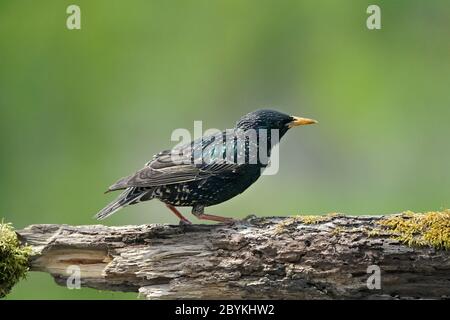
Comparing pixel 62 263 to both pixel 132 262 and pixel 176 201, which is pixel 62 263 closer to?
pixel 132 262

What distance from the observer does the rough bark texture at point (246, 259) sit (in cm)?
587

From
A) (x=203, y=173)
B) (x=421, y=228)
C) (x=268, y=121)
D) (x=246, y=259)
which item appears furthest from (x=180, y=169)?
(x=421, y=228)

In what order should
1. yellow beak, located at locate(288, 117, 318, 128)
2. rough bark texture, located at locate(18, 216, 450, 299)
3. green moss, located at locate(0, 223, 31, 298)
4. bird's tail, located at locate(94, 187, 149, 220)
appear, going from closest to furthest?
rough bark texture, located at locate(18, 216, 450, 299) → green moss, located at locate(0, 223, 31, 298) → bird's tail, located at locate(94, 187, 149, 220) → yellow beak, located at locate(288, 117, 318, 128)

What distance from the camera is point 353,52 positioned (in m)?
15.7

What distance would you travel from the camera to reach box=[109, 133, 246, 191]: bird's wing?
6.64m

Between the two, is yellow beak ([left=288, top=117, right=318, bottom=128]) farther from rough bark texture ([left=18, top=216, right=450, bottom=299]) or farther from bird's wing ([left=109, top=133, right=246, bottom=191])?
rough bark texture ([left=18, top=216, right=450, bottom=299])

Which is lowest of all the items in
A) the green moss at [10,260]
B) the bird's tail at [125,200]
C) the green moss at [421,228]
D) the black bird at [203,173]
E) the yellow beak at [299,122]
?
the green moss at [10,260]

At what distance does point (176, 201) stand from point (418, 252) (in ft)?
→ 7.27

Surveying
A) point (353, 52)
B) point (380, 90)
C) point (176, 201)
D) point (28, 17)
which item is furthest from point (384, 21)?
point (176, 201)

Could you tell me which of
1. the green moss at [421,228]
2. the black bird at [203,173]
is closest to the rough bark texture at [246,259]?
the green moss at [421,228]

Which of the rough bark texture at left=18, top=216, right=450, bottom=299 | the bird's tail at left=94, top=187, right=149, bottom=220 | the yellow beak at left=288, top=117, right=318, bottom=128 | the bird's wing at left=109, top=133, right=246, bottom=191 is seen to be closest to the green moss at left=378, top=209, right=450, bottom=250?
the rough bark texture at left=18, top=216, right=450, bottom=299

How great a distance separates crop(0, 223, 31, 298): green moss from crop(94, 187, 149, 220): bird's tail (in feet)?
2.52

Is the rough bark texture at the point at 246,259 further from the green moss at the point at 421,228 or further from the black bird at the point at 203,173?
the black bird at the point at 203,173

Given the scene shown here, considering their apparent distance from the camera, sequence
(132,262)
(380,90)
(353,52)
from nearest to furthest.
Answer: (132,262) < (380,90) < (353,52)
